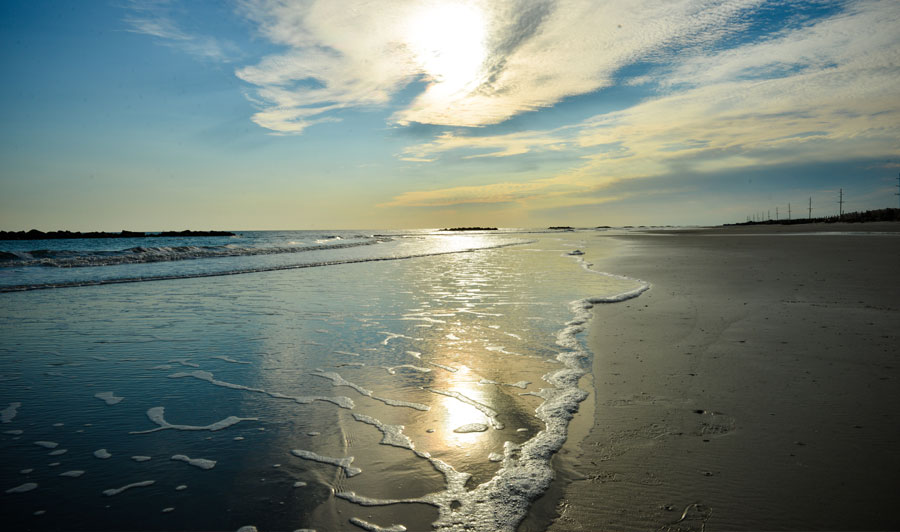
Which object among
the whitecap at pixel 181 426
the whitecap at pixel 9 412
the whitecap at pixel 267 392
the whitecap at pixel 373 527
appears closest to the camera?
the whitecap at pixel 373 527

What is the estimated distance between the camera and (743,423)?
391 centimetres

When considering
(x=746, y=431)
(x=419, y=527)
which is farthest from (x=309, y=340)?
(x=746, y=431)

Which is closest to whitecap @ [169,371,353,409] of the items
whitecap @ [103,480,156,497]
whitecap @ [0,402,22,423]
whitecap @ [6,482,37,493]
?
whitecap @ [0,402,22,423]

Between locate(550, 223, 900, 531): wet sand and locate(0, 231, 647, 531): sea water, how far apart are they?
0.47m

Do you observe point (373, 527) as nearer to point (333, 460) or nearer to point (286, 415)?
point (333, 460)

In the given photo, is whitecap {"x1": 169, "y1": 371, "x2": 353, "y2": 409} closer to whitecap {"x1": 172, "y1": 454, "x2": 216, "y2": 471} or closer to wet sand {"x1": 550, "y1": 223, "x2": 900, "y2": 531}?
whitecap {"x1": 172, "y1": 454, "x2": 216, "y2": 471}

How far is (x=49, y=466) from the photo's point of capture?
11.4ft

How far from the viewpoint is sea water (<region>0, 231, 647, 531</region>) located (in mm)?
2973

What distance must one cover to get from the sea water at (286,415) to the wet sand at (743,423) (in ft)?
1.54

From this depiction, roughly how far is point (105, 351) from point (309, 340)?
310cm

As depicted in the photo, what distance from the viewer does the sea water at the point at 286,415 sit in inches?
117

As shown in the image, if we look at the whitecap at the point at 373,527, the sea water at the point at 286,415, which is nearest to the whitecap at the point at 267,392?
the sea water at the point at 286,415

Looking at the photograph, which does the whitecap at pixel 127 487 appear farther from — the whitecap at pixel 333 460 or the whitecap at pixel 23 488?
the whitecap at pixel 333 460

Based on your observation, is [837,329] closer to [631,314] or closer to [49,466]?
[631,314]
